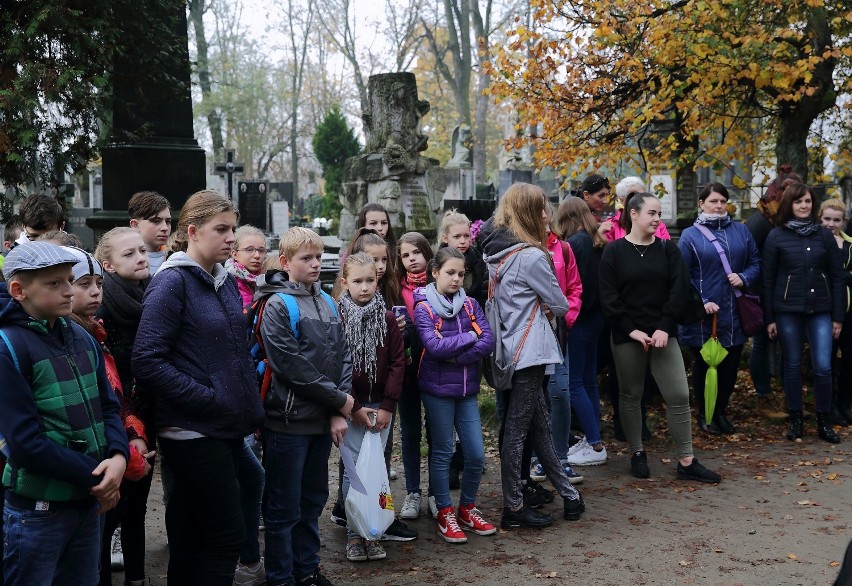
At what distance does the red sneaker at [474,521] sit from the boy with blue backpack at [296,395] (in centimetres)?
128

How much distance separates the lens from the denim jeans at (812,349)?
7430 millimetres

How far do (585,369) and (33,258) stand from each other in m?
4.55

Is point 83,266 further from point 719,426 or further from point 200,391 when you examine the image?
point 719,426

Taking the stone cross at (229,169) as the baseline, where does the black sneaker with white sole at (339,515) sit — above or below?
below

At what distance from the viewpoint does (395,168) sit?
1597 cm

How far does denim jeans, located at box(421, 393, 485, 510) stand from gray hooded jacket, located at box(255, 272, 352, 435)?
3.58 ft

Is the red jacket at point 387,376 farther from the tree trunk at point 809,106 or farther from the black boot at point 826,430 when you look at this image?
the tree trunk at point 809,106

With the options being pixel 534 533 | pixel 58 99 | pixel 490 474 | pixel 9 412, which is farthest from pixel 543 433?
pixel 58 99

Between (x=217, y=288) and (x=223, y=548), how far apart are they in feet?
3.60

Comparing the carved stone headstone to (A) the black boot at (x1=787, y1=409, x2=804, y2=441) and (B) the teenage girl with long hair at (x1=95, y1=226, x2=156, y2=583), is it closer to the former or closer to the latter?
(A) the black boot at (x1=787, y1=409, x2=804, y2=441)

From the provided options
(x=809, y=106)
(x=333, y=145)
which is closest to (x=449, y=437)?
(x=809, y=106)

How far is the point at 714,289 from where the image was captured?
7285 mm

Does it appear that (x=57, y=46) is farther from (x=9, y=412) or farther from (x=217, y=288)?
(x=9, y=412)

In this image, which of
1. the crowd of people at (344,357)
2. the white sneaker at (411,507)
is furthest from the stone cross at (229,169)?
the white sneaker at (411,507)
